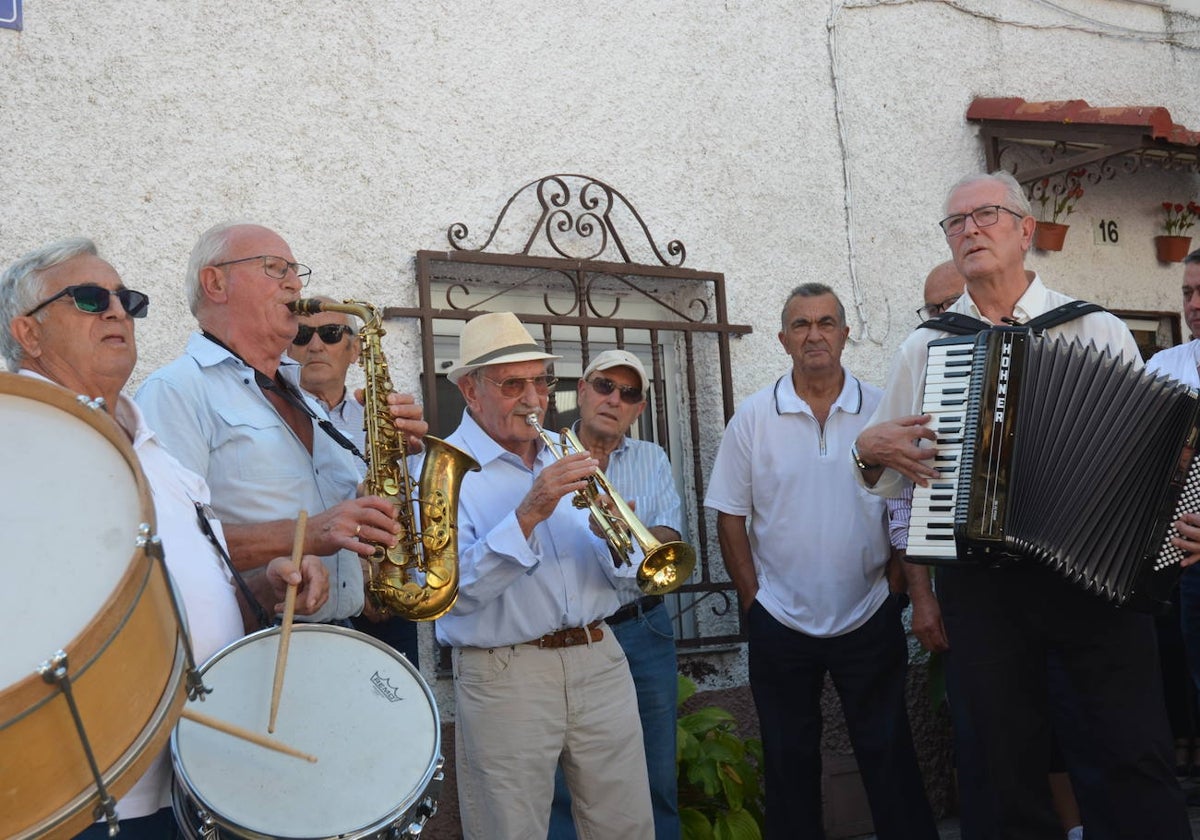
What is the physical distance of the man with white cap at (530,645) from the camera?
145 inches

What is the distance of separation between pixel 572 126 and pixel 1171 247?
3.65 metres

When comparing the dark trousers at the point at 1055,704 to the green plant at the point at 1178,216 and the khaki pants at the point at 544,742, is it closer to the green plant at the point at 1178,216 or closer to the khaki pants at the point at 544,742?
the khaki pants at the point at 544,742

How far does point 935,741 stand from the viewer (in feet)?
18.7

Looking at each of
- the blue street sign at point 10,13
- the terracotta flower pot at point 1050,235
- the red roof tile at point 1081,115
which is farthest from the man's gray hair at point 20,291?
the terracotta flower pot at point 1050,235

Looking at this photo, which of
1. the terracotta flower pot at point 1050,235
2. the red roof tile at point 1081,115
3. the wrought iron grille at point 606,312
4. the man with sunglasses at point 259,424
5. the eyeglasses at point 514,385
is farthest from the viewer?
the terracotta flower pot at point 1050,235

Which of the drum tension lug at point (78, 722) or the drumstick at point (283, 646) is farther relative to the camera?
the drumstick at point (283, 646)

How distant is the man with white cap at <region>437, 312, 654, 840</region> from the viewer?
3.69 meters

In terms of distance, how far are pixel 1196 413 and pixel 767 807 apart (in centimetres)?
213

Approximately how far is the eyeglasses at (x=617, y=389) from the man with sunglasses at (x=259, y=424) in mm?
1207

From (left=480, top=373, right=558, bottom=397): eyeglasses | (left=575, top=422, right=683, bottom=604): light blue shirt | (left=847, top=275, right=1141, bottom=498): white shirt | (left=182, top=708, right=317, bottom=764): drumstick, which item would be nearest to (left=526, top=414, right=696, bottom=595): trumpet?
(left=480, top=373, right=558, bottom=397): eyeglasses

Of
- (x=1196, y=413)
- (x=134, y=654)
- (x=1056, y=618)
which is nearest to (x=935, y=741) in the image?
(x=1056, y=618)

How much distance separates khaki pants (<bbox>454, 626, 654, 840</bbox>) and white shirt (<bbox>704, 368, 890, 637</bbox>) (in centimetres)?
98

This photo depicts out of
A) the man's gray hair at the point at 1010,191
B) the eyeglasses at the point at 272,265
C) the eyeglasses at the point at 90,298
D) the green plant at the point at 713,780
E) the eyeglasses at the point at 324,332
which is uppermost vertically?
the man's gray hair at the point at 1010,191

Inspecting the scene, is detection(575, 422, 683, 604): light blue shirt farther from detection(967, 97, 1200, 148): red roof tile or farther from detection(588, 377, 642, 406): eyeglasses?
detection(967, 97, 1200, 148): red roof tile
